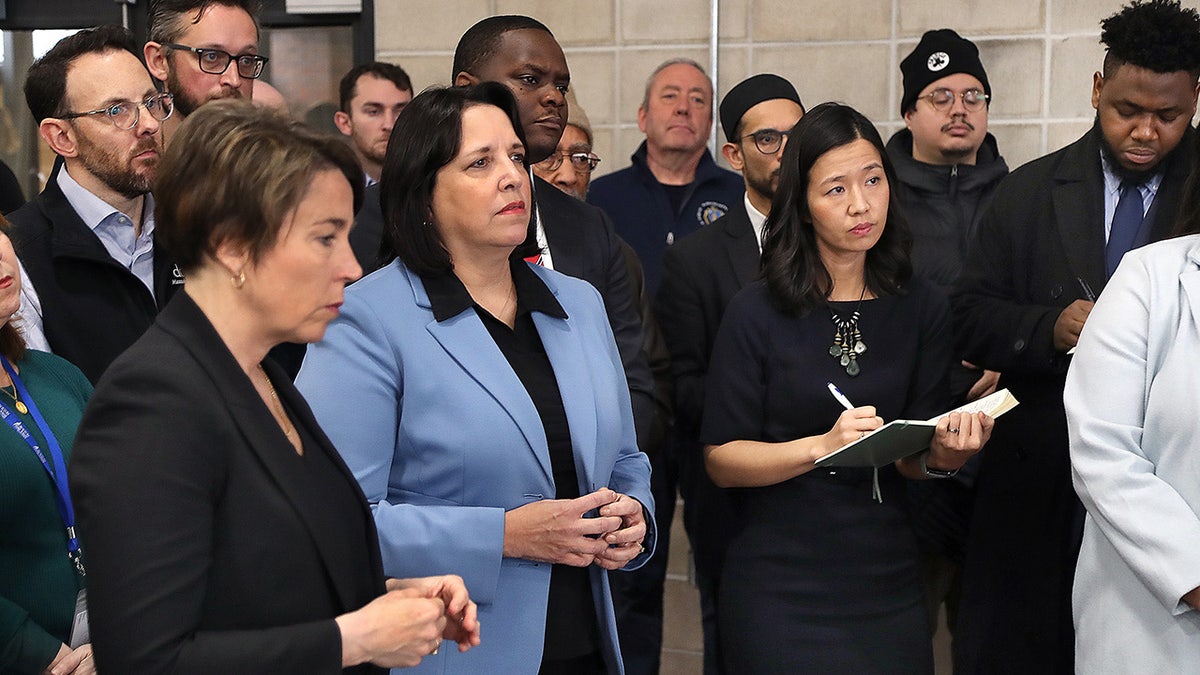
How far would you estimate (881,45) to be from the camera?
4.57m

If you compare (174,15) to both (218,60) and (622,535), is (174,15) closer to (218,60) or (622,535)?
(218,60)

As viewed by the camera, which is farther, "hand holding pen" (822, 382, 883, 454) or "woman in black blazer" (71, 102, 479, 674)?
"hand holding pen" (822, 382, 883, 454)

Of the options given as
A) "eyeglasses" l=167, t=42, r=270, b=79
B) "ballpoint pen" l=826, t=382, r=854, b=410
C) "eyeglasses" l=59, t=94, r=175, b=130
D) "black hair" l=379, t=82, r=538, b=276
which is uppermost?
"eyeglasses" l=167, t=42, r=270, b=79

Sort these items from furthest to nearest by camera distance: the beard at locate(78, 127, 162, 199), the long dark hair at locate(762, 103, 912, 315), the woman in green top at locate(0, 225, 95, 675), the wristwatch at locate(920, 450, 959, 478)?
the long dark hair at locate(762, 103, 912, 315), the wristwatch at locate(920, 450, 959, 478), the beard at locate(78, 127, 162, 199), the woman in green top at locate(0, 225, 95, 675)

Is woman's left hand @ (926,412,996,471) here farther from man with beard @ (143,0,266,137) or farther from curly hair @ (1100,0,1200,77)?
man with beard @ (143,0,266,137)

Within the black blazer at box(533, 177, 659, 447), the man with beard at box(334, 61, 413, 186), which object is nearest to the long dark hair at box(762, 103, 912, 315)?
the black blazer at box(533, 177, 659, 447)

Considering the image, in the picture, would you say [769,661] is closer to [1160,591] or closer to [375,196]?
[1160,591]

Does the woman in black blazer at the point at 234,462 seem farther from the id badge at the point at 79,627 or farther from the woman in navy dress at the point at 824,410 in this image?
the woman in navy dress at the point at 824,410

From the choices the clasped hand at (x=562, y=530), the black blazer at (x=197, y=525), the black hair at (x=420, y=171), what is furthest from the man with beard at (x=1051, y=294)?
the black blazer at (x=197, y=525)

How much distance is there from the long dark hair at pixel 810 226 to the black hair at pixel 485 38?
0.66m

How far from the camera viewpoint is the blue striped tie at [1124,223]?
3029 mm

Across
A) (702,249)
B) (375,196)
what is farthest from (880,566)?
(375,196)

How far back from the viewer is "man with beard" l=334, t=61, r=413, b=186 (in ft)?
14.9

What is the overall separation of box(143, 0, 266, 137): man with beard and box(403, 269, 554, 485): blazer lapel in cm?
116
